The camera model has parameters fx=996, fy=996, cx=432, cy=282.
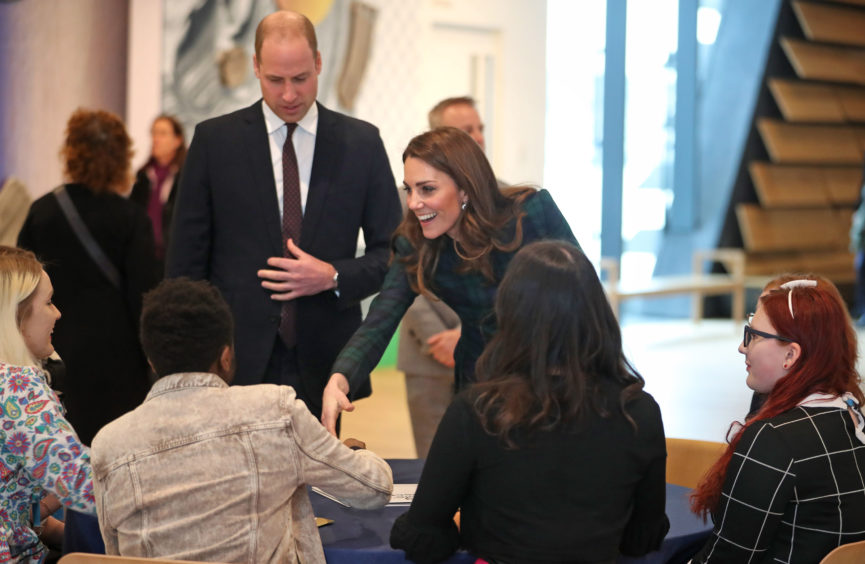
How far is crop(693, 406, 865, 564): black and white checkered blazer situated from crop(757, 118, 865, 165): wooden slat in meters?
9.46

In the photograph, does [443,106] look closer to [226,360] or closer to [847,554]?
[226,360]

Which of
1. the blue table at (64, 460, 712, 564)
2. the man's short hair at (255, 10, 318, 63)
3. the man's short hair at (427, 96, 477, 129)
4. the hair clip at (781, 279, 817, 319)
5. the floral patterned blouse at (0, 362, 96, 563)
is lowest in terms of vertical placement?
the blue table at (64, 460, 712, 564)

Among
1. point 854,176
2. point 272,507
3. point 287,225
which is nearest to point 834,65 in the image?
point 854,176

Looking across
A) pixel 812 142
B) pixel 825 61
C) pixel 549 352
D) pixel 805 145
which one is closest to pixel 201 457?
pixel 549 352

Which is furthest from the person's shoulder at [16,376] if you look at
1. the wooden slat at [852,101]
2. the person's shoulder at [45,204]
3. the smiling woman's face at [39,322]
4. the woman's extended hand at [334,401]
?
the wooden slat at [852,101]

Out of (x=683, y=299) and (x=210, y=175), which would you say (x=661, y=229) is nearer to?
(x=683, y=299)

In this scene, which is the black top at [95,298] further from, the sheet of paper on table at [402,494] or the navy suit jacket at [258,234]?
the sheet of paper on table at [402,494]

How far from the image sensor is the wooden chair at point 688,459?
8.82 feet

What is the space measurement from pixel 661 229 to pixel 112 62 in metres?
7.03

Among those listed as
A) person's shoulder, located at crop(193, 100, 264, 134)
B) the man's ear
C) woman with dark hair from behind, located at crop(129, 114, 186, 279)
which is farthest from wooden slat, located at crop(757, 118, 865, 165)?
the man's ear

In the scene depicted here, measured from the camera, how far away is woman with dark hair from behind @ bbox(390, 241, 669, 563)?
1.71m

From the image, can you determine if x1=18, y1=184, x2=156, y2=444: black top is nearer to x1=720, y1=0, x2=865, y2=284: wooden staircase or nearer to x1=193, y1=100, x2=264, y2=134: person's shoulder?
x1=193, y1=100, x2=264, y2=134: person's shoulder

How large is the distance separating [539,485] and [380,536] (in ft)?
1.33

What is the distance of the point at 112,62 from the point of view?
6.40 metres
